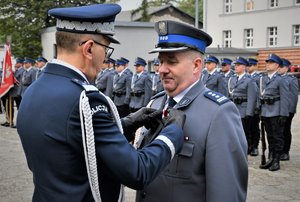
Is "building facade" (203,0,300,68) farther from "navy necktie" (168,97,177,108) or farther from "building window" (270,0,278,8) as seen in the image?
"navy necktie" (168,97,177,108)

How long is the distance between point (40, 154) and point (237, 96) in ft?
26.6

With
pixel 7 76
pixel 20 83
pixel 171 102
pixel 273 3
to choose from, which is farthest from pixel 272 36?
pixel 171 102

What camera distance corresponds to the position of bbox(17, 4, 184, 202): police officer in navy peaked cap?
208 centimetres

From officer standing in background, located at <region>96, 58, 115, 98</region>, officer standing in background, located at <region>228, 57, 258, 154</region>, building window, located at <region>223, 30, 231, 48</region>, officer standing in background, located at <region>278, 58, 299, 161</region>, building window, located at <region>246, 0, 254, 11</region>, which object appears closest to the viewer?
officer standing in background, located at <region>278, 58, 299, 161</region>

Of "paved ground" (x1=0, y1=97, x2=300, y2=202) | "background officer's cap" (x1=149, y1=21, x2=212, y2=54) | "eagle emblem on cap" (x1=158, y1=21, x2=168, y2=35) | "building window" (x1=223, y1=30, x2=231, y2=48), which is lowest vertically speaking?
"paved ground" (x1=0, y1=97, x2=300, y2=202)

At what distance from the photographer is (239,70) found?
33.6ft

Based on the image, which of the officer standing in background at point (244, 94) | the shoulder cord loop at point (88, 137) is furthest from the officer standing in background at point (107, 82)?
the shoulder cord loop at point (88, 137)

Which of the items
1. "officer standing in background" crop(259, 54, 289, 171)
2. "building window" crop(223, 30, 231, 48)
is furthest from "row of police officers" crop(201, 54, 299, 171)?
"building window" crop(223, 30, 231, 48)

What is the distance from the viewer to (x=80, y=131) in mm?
2082

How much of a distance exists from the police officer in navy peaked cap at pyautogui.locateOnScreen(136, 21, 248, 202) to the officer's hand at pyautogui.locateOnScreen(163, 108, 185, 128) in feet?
0.53

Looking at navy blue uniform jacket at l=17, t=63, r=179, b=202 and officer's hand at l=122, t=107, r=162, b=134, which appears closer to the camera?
navy blue uniform jacket at l=17, t=63, r=179, b=202

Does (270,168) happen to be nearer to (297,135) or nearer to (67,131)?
(297,135)

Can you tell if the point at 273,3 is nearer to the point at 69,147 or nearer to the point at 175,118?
the point at 175,118

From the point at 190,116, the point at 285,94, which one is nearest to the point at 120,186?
the point at 190,116
